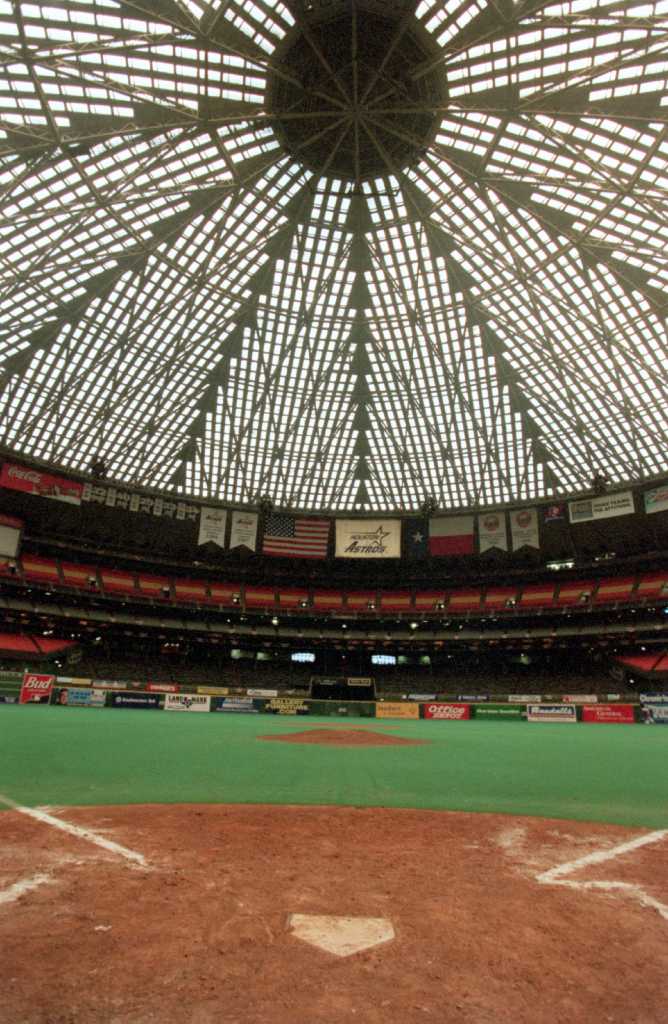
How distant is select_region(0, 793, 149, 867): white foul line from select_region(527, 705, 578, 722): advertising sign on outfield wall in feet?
135

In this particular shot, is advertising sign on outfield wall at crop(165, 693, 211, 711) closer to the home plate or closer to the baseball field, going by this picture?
the baseball field

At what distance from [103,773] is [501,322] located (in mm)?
43758

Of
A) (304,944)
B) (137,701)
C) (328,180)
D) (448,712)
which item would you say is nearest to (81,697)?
(137,701)

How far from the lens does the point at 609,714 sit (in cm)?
4053

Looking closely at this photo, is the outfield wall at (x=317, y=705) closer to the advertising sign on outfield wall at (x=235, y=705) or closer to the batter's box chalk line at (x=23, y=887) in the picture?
the advertising sign on outfield wall at (x=235, y=705)

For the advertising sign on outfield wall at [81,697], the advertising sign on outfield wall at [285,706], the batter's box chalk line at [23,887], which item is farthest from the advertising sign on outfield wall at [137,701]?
the batter's box chalk line at [23,887]

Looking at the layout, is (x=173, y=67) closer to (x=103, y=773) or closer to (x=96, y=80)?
(x=96, y=80)

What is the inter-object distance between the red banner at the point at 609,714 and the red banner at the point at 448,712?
28.6 ft

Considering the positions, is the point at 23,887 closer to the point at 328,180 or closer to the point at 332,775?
the point at 332,775

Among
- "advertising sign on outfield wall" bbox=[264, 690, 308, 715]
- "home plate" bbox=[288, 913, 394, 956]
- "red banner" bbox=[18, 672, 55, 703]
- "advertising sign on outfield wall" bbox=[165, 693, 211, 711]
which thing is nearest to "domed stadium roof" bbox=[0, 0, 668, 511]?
"red banner" bbox=[18, 672, 55, 703]

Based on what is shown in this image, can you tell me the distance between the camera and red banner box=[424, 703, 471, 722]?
44750 millimetres

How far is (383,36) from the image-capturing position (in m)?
28.2

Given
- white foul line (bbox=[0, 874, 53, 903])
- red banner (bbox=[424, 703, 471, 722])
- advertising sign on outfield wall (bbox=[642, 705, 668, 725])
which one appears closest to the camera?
white foul line (bbox=[0, 874, 53, 903])

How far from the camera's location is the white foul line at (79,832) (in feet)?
17.1
